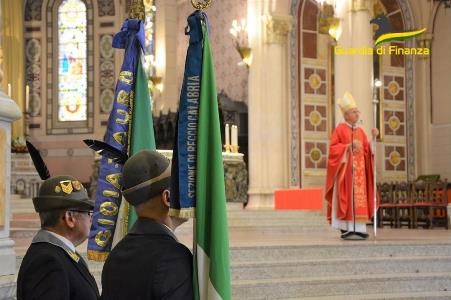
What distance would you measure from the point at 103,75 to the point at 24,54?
8.41 feet

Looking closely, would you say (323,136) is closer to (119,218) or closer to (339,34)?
(339,34)

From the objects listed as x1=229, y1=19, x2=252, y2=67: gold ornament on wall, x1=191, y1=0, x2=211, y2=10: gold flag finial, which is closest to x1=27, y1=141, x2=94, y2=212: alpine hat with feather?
x1=191, y1=0, x2=211, y2=10: gold flag finial

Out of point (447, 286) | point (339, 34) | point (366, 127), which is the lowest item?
point (447, 286)

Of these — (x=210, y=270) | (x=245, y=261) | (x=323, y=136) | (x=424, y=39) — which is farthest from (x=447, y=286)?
(x=424, y=39)

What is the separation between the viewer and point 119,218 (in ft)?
13.6

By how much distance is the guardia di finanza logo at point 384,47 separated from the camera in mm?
12761

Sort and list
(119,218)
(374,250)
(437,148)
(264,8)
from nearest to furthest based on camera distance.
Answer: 1. (119,218)
2. (374,250)
3. (264,8)
4. (437,148)

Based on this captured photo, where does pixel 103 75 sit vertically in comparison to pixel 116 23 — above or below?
below

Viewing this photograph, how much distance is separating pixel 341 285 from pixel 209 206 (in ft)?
15.8

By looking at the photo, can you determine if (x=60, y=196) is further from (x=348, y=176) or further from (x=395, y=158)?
(x=395, y=158)

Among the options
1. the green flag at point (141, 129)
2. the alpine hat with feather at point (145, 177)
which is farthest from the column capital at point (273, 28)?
the alpine hat with feather at point (145, 177)

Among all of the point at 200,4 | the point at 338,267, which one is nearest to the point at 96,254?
the point at 200,4

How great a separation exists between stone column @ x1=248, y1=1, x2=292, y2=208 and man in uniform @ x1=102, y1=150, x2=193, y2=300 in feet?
46.3

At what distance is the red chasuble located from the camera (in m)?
9.57
